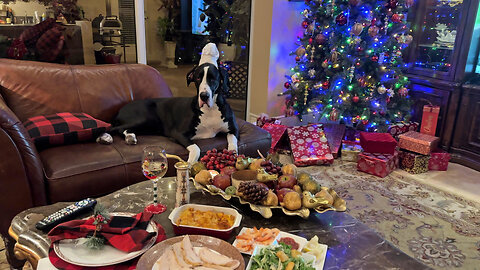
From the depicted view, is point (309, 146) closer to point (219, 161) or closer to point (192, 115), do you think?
point (192, 115)

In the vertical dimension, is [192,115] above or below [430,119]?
above

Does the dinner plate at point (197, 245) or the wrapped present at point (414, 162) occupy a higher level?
the dinner plate at point (197, 245)

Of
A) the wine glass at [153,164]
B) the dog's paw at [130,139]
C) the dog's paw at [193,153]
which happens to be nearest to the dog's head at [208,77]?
the dog's paw at [193,153]

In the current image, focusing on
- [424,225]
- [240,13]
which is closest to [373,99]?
[424,225]

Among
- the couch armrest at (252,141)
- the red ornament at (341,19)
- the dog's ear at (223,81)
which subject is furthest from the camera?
the red ornament at (341,19)

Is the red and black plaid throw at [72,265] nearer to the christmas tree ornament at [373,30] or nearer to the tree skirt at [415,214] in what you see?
the tree skirt at [415,214]

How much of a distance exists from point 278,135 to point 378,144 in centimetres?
99

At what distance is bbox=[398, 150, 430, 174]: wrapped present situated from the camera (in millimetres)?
3411

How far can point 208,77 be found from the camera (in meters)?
2.51

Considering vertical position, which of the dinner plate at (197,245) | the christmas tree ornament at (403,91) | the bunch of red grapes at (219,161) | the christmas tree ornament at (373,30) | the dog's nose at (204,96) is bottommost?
the dinner plate at (197,245)

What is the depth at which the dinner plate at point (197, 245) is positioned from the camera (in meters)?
1.13

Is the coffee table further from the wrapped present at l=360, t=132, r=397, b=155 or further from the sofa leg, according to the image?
the wrapped present at l=360, t=132, r=397, b=155

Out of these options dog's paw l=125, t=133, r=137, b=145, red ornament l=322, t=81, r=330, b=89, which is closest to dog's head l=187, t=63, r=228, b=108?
dog's paw l=125, t=133, r=137, b=145

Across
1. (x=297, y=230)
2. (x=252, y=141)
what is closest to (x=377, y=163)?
(x=252, y=141)
